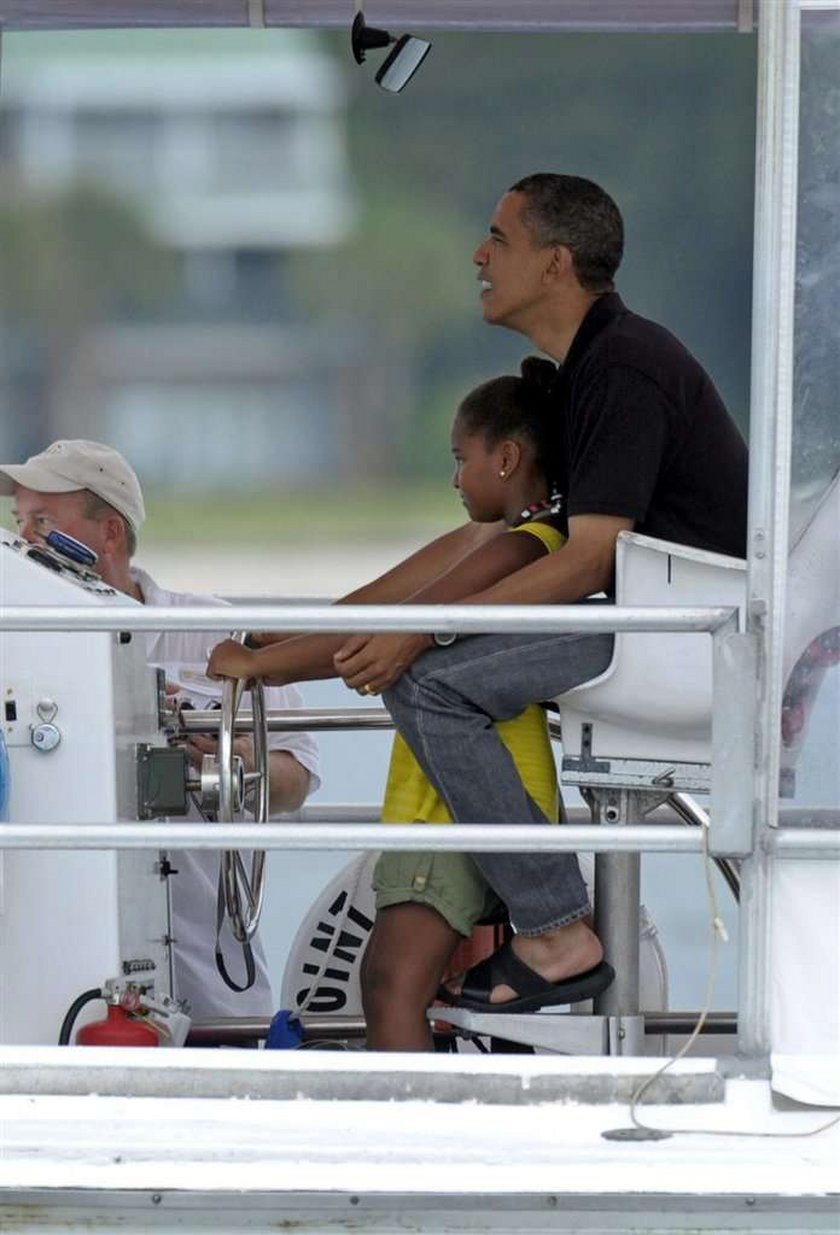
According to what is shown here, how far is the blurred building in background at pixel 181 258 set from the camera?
496 cm

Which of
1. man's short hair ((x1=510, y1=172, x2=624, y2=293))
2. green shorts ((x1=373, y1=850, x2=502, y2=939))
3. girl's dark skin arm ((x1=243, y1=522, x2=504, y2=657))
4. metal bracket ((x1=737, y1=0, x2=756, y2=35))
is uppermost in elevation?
metal bracket ((x1=737, y1=0, x2=756, y2=35))

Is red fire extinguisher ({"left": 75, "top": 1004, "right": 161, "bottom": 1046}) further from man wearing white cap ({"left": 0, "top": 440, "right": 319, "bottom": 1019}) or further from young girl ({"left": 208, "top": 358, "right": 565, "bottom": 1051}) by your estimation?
man wearing white cap ({"left": 0, "top": 440, "right": 319, "bottom": 1019})

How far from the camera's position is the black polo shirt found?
7.51 ft

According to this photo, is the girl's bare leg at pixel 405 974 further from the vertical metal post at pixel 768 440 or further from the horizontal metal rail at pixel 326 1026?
the vertical metal post at pixel 768 440

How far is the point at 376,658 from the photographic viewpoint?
7.50 feet

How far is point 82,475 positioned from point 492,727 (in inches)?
42.1

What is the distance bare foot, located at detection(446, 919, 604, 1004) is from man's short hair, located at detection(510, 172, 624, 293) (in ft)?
2.75

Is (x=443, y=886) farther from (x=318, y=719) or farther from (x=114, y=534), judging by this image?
(x=114, y=534)

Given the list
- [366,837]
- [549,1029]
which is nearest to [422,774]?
[549,1029]

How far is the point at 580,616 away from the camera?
1.77 m

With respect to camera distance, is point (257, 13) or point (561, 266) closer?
point (561, 266)

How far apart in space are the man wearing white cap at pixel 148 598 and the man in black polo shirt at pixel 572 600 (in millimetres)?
755

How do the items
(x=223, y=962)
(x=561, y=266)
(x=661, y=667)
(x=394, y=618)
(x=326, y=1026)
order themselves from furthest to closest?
(x=223, y=962) < (x=326, y=1026) < (x=561, y=266) < (x=661, y=667) < (x=394, y=618)

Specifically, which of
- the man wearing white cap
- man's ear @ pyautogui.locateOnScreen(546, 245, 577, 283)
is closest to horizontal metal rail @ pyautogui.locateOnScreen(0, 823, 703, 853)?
man's ear @ pyautogui.locateOnScreen(546, 245, 577, 283)
